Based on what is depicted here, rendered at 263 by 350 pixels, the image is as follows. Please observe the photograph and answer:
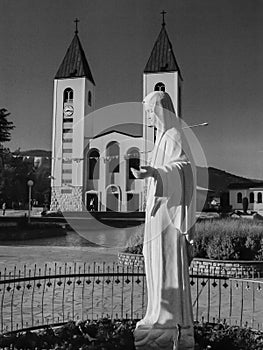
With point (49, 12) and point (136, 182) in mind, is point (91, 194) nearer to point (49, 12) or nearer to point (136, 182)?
point (136, 182)

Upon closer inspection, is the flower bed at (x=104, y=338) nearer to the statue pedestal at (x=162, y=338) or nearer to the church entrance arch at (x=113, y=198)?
the statue pedestal at (x=162, y=338)

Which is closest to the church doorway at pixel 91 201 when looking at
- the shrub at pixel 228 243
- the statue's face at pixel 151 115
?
the shrub at pixel 228 243

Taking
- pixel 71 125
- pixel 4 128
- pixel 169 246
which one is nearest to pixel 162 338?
pixel 169 246

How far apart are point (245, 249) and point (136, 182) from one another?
3.52 m

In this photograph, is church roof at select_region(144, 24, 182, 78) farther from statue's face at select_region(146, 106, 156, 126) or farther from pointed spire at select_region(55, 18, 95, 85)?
statue's face at select_region(146, 106, 156, 126)

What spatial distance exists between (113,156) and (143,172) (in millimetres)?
9415

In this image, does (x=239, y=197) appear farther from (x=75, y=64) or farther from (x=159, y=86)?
(x=75, y=64)

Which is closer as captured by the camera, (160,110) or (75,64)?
(160,110)

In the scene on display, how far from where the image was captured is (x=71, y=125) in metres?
10.6

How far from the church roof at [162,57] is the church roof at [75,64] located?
1320mm

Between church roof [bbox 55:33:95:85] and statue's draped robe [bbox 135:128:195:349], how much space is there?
801 centimetres

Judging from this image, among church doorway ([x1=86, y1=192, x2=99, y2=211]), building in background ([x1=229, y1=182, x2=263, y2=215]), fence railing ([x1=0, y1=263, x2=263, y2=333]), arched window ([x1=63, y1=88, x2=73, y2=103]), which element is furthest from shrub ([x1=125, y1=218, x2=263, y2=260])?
arched window ([x1=63, y1=88, x2=73, y2=103])

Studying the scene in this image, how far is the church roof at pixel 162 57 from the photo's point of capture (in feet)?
30.1

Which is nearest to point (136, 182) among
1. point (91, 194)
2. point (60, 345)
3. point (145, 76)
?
point (91, 194)
